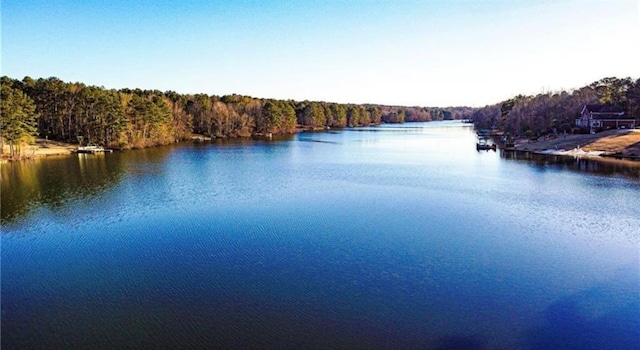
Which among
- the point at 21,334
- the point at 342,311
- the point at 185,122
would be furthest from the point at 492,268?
the point at 185,122

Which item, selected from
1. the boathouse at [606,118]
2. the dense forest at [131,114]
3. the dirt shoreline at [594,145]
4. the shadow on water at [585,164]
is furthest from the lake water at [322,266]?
the boathouse at [606,118]

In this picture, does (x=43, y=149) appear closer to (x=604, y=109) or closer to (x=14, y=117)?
(x=14, y=117)

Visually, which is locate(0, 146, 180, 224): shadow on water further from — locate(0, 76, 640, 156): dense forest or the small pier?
locate(0, 76, 640, 156): dense forest

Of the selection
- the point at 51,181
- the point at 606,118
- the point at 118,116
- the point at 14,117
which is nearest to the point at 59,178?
the point at 51,181

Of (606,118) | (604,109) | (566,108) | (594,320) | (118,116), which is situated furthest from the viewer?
(566,108)

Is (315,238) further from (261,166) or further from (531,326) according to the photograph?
(261,166)

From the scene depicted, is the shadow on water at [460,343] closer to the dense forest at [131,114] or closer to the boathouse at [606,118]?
the dense forest at [131,114]
